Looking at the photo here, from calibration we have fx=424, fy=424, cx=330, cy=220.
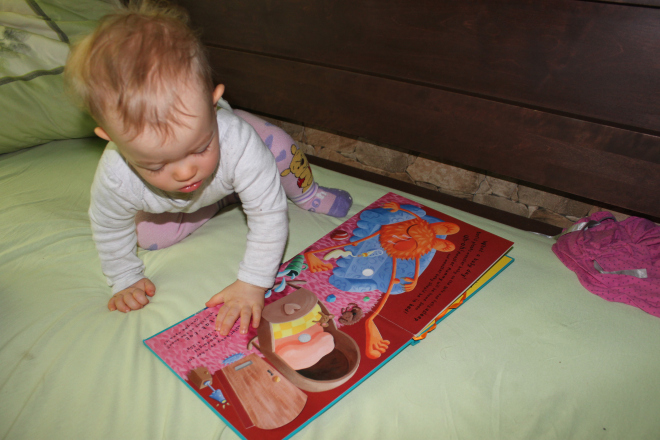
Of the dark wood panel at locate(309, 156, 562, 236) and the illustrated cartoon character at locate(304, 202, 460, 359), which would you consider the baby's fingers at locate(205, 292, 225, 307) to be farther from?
the dark wood panel at locate(309, 156, 562, 236)

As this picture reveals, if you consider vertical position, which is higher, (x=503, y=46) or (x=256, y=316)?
(x=503, y=46)

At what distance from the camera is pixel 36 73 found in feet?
2.96

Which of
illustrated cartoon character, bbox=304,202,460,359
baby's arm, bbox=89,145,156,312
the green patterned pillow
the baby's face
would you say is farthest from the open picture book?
the green patterned pillow

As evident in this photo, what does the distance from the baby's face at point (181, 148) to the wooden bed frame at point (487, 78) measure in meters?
0.40

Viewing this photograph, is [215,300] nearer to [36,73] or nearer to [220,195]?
[220,195]

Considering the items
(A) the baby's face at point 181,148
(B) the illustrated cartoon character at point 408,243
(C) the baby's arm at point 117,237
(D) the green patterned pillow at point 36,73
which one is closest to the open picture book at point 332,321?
(B) the illustrated cartoon character at point 408,243

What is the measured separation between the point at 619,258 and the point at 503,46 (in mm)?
398

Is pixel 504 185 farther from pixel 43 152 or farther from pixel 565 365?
pixel 43 152

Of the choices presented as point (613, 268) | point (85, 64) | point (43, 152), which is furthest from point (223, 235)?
point (613, 268)

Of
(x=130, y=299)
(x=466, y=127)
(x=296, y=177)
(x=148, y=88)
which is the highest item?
(x=148, y=88)

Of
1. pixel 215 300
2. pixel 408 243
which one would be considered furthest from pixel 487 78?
pixel 215 300

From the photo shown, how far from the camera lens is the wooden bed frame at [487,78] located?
24.9 inches

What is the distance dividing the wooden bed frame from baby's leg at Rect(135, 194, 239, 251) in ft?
1.19

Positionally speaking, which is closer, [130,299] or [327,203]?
[130,299]
